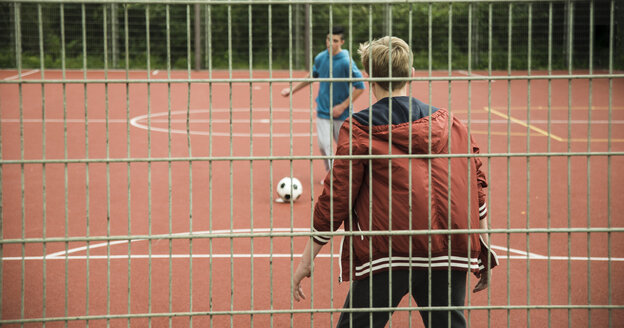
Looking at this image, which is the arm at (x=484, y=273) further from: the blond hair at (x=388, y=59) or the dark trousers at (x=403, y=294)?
the blond hair at (x=388, y=59)

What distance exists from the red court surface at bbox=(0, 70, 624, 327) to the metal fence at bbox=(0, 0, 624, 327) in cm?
3

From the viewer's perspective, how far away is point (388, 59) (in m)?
3.24

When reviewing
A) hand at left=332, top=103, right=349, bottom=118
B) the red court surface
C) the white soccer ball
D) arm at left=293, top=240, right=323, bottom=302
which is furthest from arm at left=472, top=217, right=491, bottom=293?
hand at left=332, top=103, right=349, bottom=118

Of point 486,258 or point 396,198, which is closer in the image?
point 396,198

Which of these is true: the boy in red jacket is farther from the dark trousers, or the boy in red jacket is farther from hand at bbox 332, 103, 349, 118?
hand at bbox 332, 103, 349, 118

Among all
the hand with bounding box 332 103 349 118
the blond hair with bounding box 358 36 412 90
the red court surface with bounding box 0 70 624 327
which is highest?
the hand with bounding box 332 103 349 118

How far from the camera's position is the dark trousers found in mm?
3311

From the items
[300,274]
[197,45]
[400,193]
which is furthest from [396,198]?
[197,45]

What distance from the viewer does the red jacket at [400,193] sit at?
3.20 m

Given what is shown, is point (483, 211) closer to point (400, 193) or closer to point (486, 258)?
point (486, 258)

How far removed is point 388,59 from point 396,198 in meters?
0.59

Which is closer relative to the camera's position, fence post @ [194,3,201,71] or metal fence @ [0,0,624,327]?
metal fence @ [0,0,624,327]

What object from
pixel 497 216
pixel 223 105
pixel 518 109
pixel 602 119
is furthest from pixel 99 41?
pixel 497 216

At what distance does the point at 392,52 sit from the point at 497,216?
526 cm
